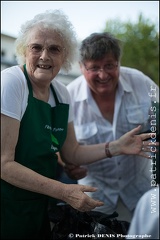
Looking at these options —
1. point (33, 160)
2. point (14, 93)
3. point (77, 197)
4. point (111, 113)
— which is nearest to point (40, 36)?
point (14, 93)

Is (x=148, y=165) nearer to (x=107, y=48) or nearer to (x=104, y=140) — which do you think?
(x=104, y=140)

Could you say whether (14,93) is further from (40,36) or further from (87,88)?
(87,88)

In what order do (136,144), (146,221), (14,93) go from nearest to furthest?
(146,221)
(14,93)
(136,144)

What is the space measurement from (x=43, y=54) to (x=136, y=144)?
2.29 feet

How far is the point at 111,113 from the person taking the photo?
6.40 feet

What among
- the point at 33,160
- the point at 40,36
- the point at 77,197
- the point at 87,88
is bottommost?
the point at 77,197

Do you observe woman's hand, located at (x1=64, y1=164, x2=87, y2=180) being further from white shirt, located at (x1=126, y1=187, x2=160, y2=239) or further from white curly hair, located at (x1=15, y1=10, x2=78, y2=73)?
white shirt, located at (x1=126, y1=187, x2=160, y2=239)

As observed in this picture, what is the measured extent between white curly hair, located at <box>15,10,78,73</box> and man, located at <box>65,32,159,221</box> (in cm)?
35

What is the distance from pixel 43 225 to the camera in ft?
5.10

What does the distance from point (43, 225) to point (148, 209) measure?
81 centimetres

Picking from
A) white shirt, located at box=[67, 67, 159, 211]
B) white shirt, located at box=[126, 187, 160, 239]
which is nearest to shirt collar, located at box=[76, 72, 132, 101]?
white shirt, located at box=[67, 67, 159, 211]

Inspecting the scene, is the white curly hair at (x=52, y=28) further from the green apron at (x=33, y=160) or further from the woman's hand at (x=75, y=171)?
the woman's hand at (x=75, y=171)

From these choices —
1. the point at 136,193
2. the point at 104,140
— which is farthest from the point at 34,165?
the point at 136,193

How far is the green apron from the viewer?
1.30m
